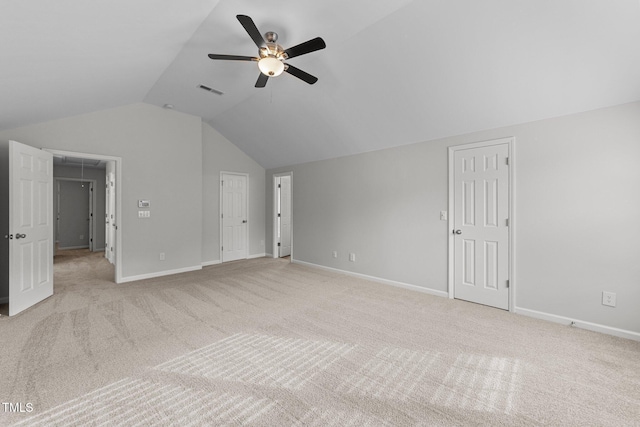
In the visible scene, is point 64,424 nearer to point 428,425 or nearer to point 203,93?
point 428,425

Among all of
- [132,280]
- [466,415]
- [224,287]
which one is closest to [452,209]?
[466,415]

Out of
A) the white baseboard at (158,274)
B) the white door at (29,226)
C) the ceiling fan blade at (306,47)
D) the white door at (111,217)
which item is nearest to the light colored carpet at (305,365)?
the white door at (29,226)

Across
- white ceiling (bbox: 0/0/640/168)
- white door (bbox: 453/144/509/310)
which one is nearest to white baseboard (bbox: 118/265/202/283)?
white ceiling (bbox: 0/0/640/168)

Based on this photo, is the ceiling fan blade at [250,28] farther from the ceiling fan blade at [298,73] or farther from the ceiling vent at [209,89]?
the ceiling vent at [209,89]

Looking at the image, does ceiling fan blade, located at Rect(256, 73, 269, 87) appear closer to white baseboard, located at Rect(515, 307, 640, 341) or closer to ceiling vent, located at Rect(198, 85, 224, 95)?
ceiling vent, located at Rect(198, 85, 224, 95)

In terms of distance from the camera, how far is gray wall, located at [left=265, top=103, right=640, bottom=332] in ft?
8.91

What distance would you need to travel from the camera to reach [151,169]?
501 centimetres

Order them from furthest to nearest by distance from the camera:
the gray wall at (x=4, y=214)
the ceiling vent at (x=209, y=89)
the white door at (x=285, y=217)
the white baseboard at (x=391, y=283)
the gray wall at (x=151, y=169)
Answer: the white door at (x=285, y=217) → the gray wall at (x=151, y=169) → the ceiling vent at (x=209, y=89) → the white baseboard at (x=391, y=283) → the gray wall at (x=4, y=214)

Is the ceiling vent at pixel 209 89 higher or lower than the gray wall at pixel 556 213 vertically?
higher

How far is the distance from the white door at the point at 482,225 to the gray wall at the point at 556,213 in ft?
0.51

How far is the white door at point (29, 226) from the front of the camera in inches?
127

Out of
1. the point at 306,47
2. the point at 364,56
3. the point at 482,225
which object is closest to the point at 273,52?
the point at 306,47

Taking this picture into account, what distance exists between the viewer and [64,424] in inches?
62.9

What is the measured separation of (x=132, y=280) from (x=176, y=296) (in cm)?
142
